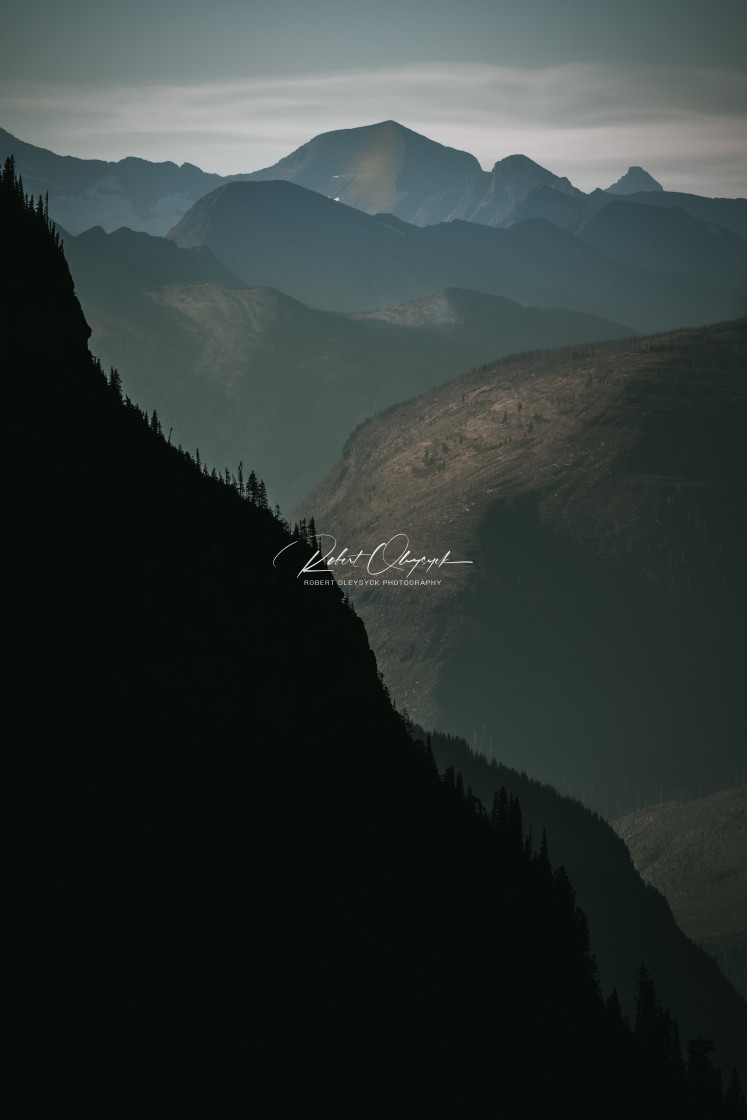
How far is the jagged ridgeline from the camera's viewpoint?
5978cm

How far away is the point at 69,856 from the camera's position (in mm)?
58500

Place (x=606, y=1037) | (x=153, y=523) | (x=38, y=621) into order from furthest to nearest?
(x=606, y=1037) < (x=153, y=523) < (x=38, y=621)

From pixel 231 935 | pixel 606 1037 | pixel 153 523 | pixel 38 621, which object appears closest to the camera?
pixel 38 621

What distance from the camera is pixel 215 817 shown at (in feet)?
242

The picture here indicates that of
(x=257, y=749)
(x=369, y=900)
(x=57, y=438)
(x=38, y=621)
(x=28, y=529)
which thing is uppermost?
(x=57, y=438)

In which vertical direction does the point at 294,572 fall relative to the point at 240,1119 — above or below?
above

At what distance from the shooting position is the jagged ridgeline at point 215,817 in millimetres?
59781

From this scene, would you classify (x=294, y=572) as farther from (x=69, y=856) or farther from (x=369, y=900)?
(x=69, y=856)

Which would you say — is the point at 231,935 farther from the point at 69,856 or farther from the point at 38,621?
the point at 38,621

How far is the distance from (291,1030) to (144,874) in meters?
16.2

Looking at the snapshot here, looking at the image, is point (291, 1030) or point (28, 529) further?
point (291, 1030)

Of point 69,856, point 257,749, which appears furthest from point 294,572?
point 69,856

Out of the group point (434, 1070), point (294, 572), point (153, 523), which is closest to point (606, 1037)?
point (434, 1070)

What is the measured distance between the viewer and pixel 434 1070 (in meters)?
88.6
